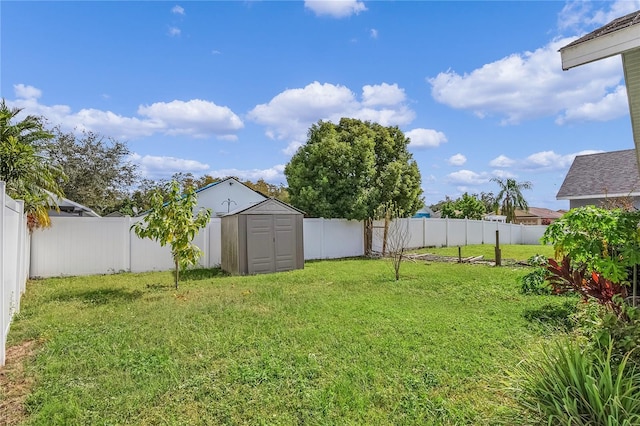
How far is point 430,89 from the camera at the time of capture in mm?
12133

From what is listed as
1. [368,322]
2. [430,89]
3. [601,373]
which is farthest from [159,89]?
[601,373]

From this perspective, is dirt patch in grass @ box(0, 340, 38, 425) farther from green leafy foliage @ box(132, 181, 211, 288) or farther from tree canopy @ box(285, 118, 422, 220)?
tree canopy @ box(285, 118, 422, 220)

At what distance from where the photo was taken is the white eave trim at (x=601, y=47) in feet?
7.64

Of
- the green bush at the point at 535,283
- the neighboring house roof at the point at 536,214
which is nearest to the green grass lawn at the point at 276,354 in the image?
the green bush at the point at 535,283

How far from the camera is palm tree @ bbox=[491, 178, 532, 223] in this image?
2859 centimetres

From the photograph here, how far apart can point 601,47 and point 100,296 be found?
8308 millimetres

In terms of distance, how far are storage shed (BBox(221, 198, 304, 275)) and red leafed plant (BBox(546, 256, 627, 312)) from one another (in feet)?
24.6

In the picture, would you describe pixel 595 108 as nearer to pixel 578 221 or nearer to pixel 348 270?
pixel 578 221

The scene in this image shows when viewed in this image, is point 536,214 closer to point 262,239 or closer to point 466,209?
point 466,209

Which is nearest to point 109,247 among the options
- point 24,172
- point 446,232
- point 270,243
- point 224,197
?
point 24,172

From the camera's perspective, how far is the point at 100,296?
23.2ft

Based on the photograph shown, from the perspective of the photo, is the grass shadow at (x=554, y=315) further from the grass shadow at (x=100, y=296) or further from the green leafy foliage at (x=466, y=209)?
the green leafy foliage at (x=466, y=209)

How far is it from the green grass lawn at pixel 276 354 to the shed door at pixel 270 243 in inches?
118

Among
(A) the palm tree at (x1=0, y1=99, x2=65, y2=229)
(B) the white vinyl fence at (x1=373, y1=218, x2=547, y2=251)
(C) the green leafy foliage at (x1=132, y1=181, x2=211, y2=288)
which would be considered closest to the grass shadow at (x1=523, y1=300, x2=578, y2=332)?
(C) the green leafy foliage at (x1=132, y1=181, x2=211, y2=288)
